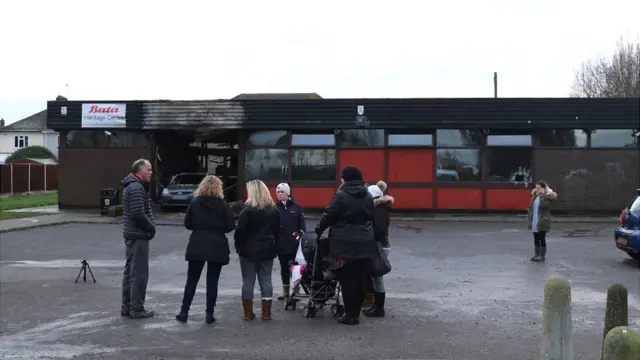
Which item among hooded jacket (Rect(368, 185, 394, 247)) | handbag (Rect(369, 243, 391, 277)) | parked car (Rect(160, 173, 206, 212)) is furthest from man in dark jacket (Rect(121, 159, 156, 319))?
parked car (Rect(160, 173, 206, 212))

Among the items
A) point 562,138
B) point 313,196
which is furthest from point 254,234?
point 562,138

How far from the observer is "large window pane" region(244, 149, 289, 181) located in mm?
24891

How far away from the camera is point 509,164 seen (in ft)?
79.7

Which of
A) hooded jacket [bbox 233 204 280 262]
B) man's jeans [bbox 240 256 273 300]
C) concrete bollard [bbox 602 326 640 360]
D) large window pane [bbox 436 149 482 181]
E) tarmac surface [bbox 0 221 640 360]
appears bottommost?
tarmac surface [bbox 0 221 640 360]

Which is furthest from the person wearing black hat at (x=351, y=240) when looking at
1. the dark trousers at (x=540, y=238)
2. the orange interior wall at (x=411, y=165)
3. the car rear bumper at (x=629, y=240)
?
the orange interior wall at (x=411, y=165)

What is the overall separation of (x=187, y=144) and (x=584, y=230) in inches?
681

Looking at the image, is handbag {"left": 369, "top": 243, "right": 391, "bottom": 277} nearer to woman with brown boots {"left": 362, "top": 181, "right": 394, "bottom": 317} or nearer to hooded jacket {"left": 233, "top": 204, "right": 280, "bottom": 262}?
woman with brown boots {"left": 362, "top": 181, "right": 394, "bottom": 317}

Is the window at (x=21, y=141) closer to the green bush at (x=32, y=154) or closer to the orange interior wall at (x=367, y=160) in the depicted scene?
the green bush at (x=32, y=154)

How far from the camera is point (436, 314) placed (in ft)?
26.5

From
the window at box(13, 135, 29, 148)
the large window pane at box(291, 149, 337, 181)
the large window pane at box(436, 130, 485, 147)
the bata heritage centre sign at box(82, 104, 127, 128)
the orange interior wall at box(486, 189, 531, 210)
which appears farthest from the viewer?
the window at box(13, 135, 29, 148)

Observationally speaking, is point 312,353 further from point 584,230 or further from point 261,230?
point 584,230

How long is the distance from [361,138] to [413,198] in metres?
3.00

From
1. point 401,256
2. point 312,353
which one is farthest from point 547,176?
point 312,353

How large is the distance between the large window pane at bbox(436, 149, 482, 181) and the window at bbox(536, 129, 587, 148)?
2.52 meters
